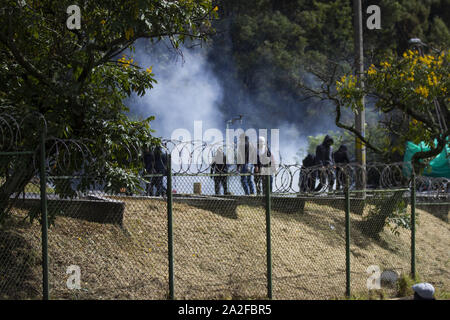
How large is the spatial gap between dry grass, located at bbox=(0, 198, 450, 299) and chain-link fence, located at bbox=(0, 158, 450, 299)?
19 mm

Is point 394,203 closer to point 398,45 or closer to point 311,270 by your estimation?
point 311,270

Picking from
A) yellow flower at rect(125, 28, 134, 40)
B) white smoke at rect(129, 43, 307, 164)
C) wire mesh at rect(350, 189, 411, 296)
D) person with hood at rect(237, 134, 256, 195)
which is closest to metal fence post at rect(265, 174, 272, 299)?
wire mesh at rect(350, 189, 411, 296)

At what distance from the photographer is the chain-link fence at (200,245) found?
7.88 m

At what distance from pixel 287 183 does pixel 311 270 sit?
1.57 meters

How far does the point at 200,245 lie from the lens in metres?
9.80

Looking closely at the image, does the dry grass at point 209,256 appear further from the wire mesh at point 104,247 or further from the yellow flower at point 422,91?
the yellow flower at point 422,91

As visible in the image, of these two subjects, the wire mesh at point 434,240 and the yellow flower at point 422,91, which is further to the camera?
the yellow flower at point 422,91

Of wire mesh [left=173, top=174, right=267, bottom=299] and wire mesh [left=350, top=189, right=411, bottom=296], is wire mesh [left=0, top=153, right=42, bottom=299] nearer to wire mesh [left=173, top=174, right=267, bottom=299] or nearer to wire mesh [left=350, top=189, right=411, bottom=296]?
wire mesh [left=173, top=174, right=267, bottom=299]

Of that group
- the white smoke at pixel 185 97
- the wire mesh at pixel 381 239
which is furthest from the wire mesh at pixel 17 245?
the white smoke at pixel 185 97

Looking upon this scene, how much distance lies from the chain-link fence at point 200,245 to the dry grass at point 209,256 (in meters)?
0.02

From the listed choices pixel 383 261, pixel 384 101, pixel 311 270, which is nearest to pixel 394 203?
pixel 383 261

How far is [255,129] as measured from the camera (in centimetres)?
3500

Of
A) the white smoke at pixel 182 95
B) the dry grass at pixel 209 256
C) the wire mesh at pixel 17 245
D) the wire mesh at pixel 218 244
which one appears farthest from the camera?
the white smoke at pixel 182 95

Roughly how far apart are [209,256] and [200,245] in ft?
1.15
